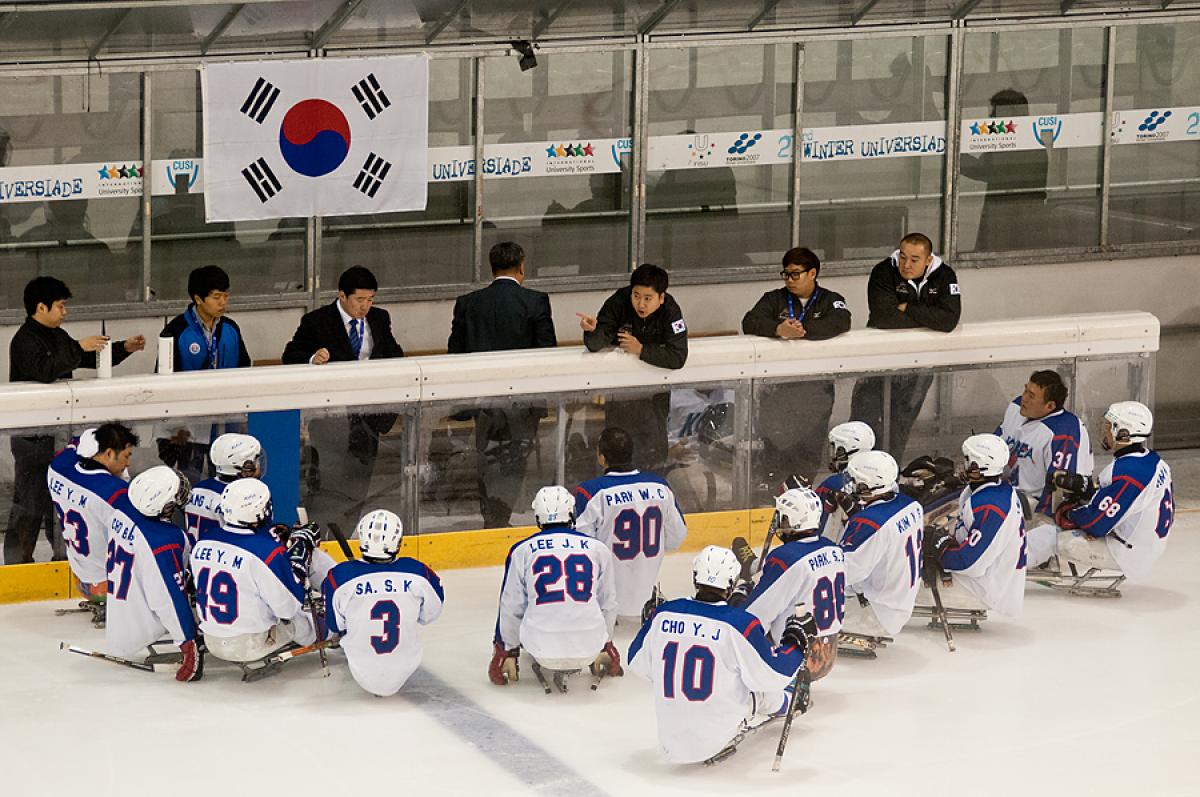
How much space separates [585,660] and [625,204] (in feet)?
16.1

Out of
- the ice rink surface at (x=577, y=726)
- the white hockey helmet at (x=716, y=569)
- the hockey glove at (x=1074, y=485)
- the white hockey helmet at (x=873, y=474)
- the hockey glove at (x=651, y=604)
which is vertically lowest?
the ice rink surface at (x=577, y=726)

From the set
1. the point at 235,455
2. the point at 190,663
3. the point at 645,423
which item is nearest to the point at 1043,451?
the point at 645,423

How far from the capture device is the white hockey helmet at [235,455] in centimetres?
925

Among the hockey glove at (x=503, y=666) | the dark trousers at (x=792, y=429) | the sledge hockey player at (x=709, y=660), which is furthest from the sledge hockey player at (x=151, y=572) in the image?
the dark trousers at (x=792, y=429)

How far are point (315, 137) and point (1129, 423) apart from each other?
4783mm

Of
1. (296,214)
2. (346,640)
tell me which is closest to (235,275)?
(296,214)

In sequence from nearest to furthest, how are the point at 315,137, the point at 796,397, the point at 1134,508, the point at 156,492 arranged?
the point at 156,492 → the point at 1134,508 → the point at 796,397 → the point at 315,137

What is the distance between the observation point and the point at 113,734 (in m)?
8.42

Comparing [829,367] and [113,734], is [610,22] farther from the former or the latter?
[113,734]

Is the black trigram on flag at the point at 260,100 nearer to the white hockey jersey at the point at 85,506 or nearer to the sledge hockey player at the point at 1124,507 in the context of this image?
the white hockey jersey at the point at 85,506

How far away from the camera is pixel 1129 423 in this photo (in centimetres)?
998

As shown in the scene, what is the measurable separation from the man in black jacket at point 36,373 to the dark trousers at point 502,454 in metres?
1.81

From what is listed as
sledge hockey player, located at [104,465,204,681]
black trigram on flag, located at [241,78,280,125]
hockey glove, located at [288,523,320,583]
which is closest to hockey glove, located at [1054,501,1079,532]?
hockey glove, located at [288,523,320,583]

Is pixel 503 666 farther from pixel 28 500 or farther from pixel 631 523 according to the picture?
pixel 28 500
